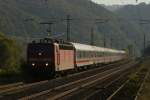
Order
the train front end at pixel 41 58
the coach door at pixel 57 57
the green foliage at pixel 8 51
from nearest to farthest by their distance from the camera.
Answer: the train front end at pixel 41 58 → the coach door at pixel 57 57 → the green foliage at pixel 8 51

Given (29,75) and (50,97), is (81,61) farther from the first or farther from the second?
(50,97)

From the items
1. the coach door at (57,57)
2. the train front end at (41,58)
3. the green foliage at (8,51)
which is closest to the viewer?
the train front end at (41,58)

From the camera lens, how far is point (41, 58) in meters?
38.8

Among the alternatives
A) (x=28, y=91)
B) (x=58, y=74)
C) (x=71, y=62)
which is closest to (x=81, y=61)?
(x=71, y=62)

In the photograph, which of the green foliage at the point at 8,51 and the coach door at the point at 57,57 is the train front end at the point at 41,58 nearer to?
the coach door at the point at 57,57

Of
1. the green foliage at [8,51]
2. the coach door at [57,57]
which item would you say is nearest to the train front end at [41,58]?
the coach door at [57,57]

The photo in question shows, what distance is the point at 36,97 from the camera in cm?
2431

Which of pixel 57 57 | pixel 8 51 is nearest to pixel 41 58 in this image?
pixel 57 57

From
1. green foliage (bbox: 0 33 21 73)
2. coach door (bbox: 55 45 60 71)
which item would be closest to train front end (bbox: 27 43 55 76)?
coach door (bbox: 55 45 60 71)

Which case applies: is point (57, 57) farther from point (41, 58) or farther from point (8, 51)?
point (8, 51)

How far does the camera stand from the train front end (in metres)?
38.2

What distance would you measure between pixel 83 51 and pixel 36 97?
3369 cm

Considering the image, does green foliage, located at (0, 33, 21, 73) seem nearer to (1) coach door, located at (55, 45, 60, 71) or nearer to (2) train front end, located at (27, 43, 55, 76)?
(1) coach door, located at (55, 45, 60, 71)

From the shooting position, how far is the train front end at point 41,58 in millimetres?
38250
